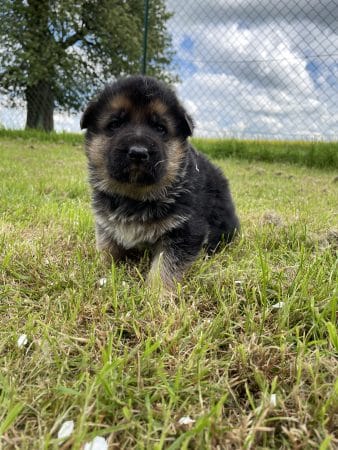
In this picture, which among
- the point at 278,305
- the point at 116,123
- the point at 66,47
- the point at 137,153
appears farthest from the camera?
the point at 66,47

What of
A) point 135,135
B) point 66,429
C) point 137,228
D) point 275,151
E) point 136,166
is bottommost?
point 66,429

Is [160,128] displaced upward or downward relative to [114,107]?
downward

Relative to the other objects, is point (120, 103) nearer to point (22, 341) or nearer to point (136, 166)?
point (136, 166)

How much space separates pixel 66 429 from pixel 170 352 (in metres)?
0.58

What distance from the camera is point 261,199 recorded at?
235 inches

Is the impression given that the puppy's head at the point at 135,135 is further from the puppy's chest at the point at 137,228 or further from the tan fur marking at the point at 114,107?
the puppy's chest at the point at 137,228

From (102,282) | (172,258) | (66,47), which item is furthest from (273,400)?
(66,47)

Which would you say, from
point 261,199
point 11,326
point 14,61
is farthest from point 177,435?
point 14,61

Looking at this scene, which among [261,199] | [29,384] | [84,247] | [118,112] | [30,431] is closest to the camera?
[30,431]

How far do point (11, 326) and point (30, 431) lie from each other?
68 cm

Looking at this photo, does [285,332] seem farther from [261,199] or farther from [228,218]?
[261,199]

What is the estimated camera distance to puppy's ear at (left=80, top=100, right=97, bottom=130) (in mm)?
3074

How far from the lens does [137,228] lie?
9.41ft

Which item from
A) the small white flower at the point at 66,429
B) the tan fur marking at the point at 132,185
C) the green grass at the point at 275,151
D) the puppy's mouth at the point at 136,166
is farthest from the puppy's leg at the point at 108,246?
the green grass at the point at 275,151
